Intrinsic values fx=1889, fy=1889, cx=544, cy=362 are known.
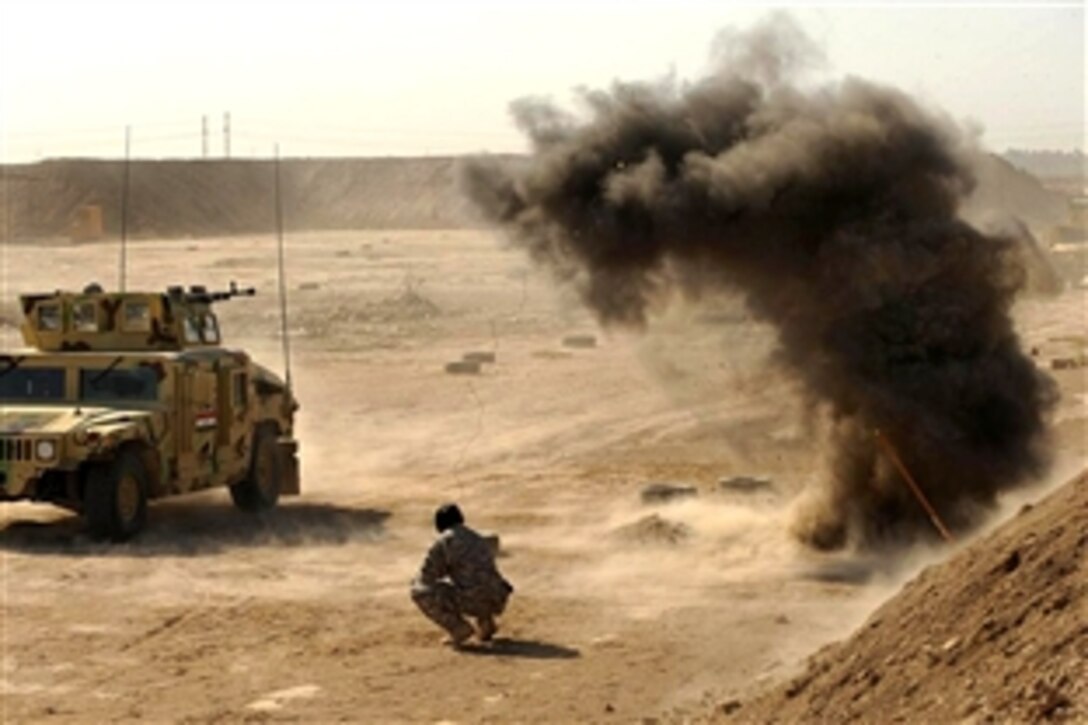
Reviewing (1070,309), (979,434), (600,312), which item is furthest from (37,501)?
(1070,309)

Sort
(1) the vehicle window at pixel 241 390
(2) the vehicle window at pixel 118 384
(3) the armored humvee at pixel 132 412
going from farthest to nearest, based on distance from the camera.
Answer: (1) the vehicle window at pixel 241 390, (2) the vehicle window at pixel 118 384, (3) the armored humvee at pixel 132 412

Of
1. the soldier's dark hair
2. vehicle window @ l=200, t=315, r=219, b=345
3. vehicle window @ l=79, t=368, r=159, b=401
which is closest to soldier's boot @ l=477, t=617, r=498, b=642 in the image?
the soldier's dark hair

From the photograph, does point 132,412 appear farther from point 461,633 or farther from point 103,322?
point 461,633

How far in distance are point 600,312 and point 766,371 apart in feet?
6.07

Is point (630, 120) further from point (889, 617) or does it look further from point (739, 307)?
point (889, 617)

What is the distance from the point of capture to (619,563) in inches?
573

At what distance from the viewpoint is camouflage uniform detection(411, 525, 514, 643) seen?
11.5 m

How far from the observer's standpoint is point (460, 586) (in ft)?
37.9

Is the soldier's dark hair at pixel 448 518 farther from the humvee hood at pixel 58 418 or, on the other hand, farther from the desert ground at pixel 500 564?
the humvee hood at pixel 58 418

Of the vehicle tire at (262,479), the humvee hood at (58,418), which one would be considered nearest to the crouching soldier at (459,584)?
the humvee hood at (58,418)

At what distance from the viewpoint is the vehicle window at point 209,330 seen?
58.7 ft

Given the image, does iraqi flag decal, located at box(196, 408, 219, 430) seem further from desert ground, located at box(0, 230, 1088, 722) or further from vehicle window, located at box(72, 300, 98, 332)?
vehicle window, located at box(72, 300, 98, 332)

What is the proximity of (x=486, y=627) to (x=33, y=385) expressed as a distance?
6611 mm

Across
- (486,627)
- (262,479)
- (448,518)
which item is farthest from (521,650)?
(262,479)
